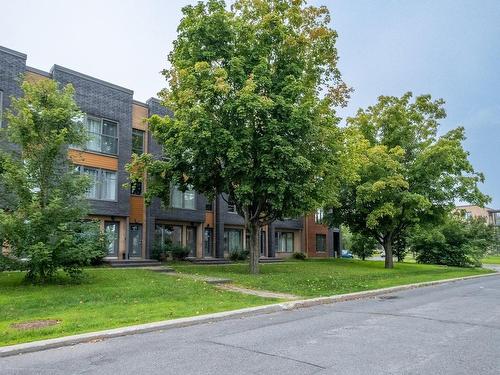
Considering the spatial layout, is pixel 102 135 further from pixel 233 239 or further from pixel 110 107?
pixel 233 239

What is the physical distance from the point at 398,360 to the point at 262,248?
103 feet

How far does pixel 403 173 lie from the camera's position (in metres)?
31.1

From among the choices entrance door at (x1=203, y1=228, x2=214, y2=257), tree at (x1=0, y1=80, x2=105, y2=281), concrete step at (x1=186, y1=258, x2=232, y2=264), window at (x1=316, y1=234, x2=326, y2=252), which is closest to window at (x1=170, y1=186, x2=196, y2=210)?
entrance door at (x1=203, y1=228, x2=214, y2=257)

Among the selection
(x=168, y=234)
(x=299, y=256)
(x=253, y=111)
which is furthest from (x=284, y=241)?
(x=253, y=111)

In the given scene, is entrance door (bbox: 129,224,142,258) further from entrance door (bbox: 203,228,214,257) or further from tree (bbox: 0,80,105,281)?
tree (bbox: 0,80,105,281)

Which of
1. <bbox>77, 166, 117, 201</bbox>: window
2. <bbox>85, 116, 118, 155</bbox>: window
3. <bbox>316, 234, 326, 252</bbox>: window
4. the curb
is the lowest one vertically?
the curb

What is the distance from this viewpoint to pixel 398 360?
258 inches

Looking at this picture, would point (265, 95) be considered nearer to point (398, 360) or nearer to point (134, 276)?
point (134, 276)

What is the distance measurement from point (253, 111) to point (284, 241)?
83.2 ft

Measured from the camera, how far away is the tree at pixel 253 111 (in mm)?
18156

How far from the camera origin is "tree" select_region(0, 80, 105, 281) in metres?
14.3

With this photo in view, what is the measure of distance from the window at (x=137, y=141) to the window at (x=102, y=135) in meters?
1.75

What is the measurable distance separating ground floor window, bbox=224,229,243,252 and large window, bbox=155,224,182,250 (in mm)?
4688

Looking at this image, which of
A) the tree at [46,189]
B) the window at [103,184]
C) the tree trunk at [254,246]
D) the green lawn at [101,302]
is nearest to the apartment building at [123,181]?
the window at [103,184]
